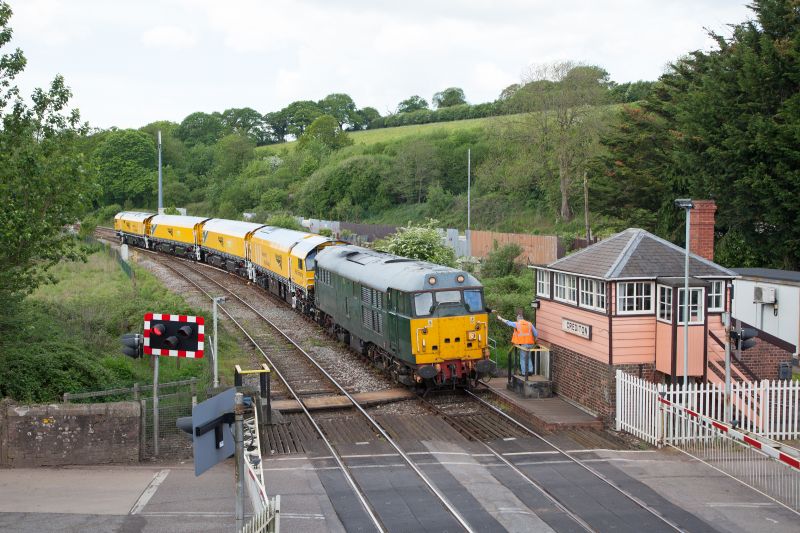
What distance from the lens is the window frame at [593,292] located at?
16.5 metres

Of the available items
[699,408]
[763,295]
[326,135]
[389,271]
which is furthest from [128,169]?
[699,408]

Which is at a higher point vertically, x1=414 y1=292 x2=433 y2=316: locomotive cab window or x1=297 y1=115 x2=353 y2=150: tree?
x1=297 y1=115 x2=353 y2=150: tree

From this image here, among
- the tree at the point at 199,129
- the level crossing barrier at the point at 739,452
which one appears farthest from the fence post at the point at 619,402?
the tree at the point at 199,129

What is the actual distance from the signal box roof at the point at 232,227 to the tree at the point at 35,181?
85.4 feet

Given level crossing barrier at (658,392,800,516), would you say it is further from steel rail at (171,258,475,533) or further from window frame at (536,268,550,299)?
window frame at (536,268,550,299)

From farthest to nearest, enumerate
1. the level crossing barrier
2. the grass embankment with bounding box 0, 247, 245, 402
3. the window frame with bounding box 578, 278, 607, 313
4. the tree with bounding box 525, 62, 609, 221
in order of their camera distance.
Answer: the tree with bounding box 525, 62, 609, 221 < the window frame with bounding box 578, 278, 607, 313 < the grass embankment with bounding box 0, 247, 245, 402 < the level crossing barrier

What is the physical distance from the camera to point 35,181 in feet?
50.1

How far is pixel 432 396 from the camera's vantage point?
62.3 feet

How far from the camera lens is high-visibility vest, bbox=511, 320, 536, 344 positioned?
18141mm

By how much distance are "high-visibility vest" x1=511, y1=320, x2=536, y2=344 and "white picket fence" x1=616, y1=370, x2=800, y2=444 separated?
279 centimetres

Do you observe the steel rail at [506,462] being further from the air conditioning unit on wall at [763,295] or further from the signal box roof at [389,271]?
the air conditioning unit on wall at [763,295]

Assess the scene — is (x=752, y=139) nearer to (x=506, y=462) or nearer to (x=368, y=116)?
(x=506, y=462)

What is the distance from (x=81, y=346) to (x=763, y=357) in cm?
1548

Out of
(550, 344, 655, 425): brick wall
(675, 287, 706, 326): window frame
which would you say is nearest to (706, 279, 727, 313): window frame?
(675, 287, 706, 326): window frame
